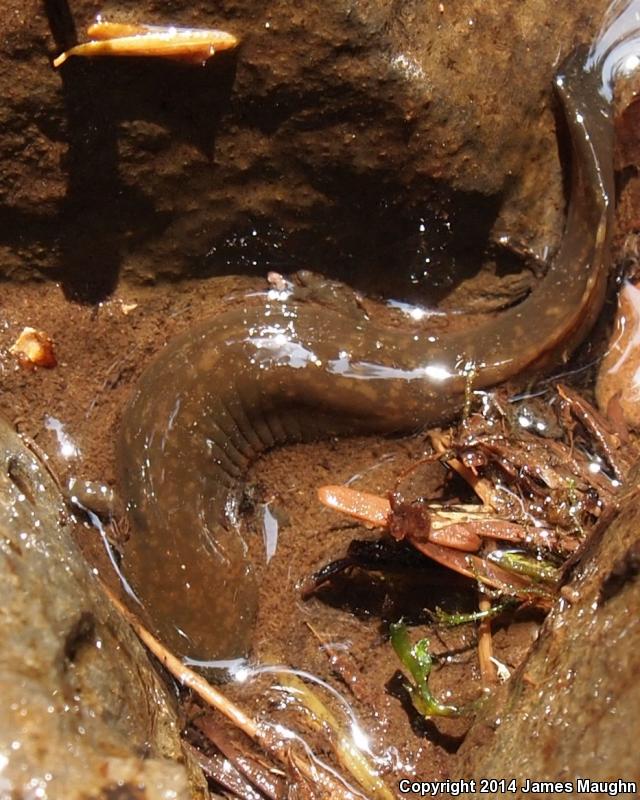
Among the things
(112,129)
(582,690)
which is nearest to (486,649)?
(582,690)

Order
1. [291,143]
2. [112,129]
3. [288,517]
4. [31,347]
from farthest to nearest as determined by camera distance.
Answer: [288,517] < [31,347] < [291,143] < [112,129]

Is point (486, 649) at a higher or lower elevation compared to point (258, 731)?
higher

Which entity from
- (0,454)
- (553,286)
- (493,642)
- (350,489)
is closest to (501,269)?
(553,286)

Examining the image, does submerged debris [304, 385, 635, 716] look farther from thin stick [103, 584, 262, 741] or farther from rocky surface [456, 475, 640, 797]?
thin stick [103, 584, 262, 741]

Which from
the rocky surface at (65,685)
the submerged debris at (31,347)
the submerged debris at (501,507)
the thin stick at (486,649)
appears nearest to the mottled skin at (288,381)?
the submerged debris at (501,507)

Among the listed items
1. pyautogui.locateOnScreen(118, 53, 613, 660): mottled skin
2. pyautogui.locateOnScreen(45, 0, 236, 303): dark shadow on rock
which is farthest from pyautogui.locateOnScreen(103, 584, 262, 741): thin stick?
pyautogui.locateOnScreen(45, 0, 236, 303): dark shadow on rock

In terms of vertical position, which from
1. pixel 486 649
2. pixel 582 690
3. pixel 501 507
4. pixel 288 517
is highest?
pixel 582 690

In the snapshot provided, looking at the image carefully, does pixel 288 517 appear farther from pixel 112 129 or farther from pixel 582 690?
pixel 112 129

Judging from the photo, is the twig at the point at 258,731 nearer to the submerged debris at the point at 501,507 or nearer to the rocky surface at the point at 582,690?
the submerged debris at the point at 501,507
